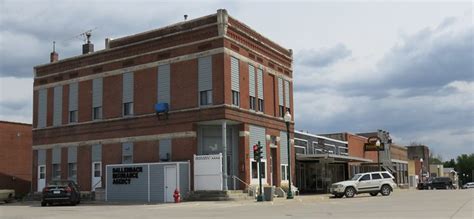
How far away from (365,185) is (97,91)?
20356 millimetres

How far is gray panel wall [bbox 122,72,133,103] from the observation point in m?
38.9

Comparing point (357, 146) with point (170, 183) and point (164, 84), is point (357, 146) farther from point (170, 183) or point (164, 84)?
point (170, 183)

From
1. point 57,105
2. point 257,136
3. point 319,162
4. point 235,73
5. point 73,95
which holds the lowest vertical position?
point 319,162

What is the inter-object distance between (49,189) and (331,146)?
101ft

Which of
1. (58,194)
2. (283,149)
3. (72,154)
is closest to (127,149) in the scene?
(72,154)

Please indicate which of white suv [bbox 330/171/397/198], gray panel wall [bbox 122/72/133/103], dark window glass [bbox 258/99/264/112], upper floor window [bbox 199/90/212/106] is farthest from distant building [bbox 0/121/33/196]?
white suv [bbox 330/171/397/198]

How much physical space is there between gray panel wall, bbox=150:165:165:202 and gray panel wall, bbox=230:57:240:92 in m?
6.82

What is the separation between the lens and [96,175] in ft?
133

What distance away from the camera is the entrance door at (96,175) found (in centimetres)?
4006

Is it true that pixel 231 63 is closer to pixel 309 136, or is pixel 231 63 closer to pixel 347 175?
pixel 309 136

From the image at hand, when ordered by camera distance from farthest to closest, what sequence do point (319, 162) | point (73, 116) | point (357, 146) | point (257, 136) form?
point (357, 146) < point (319, 162) < point (73, 116) < point (257, 136)

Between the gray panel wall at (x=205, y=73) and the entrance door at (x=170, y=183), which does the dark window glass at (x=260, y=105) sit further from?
the entrance door at (x=170, y=183)

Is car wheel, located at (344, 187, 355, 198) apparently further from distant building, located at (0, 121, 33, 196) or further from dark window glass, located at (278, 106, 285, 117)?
distant building, located at (0, 121, 33, 196)

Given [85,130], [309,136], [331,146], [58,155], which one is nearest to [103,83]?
[85,130]
